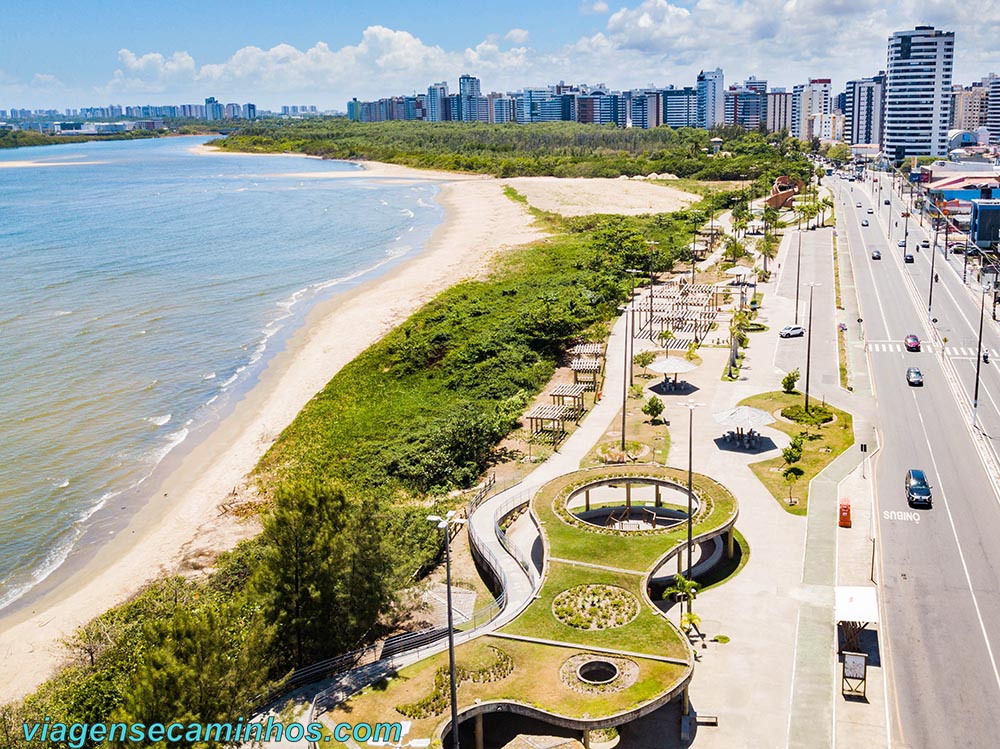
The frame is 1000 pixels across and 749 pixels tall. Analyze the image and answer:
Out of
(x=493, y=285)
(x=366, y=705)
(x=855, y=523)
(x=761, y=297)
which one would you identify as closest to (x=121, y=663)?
(x=366, y=705)

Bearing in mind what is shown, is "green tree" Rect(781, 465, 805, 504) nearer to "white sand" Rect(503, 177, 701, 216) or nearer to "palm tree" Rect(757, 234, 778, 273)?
"palm tree" Rect(757, 234, 778, 273)

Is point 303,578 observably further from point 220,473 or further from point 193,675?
point 220,473

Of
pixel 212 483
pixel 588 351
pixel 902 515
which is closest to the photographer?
pixel 902 515

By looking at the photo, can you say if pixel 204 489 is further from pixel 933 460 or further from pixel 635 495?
pixel 933 460

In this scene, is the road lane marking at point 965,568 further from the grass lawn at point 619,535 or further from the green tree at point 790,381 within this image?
the grass lawn at point 619,535

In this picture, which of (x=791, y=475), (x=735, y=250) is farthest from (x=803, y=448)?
(x=735, y=250)

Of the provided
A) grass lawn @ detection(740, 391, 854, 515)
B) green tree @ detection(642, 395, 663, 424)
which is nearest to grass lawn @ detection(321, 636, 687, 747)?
grass lawn @ detection(740, 391, 854, 515)
